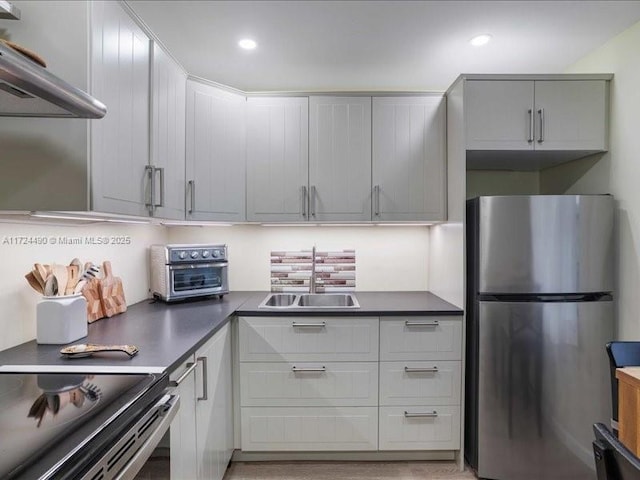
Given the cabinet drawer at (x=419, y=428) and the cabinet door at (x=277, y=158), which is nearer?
the cabinet drawer at (x=419, y=428)

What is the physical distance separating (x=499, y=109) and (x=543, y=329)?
4.09 feet

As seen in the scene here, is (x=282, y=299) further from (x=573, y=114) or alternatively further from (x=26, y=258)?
(x=573, y=114)

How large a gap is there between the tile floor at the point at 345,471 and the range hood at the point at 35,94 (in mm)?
1990

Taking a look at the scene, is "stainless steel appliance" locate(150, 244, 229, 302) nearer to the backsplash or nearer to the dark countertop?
the dark countertop

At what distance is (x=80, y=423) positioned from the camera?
848mm

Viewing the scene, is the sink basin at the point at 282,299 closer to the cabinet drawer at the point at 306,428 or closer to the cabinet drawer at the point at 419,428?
the cabinet drawer at the point at 306,428

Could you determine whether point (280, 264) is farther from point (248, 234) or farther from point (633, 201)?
point (633, 201)

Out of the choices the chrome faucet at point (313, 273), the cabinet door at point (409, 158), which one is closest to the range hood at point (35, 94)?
the cabinet door at point (409, 158)

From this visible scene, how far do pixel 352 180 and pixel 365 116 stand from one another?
0.43 metres

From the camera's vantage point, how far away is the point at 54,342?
1471 millimetres

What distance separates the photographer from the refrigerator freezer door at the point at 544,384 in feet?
6.42

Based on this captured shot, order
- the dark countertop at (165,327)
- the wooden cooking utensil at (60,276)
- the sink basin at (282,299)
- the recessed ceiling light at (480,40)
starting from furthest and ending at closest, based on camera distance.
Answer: the sink basin at (282,299) → the recessed ceiling light at (480,40) → the wooden cooking utensil at (60,276) → the dark countertop at (165,327)

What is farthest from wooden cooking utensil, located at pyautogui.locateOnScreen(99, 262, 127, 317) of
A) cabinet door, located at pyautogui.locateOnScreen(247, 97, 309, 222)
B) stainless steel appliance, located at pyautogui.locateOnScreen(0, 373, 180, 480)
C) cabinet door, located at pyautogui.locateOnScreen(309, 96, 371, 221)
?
cabinet door, located at pyautogui.locateOnScreen(309, 96, 371, 221)

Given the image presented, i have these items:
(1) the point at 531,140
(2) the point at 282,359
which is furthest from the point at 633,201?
(2) the point at 282,359
